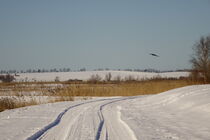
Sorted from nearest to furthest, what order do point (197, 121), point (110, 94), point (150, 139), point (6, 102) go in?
1. point (150, 139)
2. point (197, 121)
3. point (6, 102)
4. point (110, 94)

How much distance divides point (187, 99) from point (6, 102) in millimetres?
10014

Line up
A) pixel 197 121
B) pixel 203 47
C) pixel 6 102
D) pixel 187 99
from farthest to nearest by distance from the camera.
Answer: pixel 203 47
pixel 6 102
pixel 187 99
pixel 197 121

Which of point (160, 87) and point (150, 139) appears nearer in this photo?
point (150, 139)

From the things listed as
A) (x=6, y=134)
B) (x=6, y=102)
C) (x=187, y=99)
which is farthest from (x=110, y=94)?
(x=6, y=134)

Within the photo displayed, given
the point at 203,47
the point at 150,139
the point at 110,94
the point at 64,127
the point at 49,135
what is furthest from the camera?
the point at 203,47

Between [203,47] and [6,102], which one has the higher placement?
[203,47]

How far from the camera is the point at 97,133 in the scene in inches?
262

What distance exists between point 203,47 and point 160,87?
2170cm

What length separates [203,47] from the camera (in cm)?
4353

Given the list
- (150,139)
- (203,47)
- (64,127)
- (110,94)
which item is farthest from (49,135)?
(203,47)

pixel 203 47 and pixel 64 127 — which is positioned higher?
pixel 203 47

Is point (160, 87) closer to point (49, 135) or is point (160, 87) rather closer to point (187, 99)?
point (187, 99)

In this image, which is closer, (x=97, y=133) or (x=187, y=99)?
(x=97, y=133)

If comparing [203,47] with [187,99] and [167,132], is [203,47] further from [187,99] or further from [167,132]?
[167,132]
